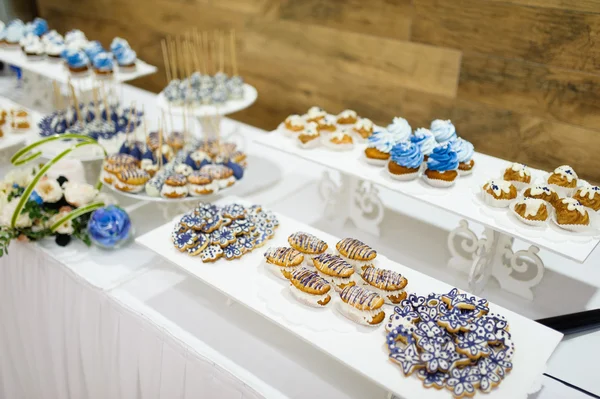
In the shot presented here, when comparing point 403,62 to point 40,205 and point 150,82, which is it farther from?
point 150,82

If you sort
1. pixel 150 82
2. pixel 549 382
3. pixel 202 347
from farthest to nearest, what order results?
pixel 150 82 < pixel 202 347 < pixel 549 382

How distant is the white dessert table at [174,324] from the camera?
5.01ft

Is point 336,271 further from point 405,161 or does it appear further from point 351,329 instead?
point 405,161

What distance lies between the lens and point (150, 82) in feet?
12.6

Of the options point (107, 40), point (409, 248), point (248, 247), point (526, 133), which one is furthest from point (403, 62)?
point (107, 40)

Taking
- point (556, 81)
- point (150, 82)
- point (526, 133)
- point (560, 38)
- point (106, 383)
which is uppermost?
point (560, 38)

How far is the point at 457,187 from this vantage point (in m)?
1.79

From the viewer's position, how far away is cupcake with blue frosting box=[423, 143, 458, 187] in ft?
Answer: 5.73

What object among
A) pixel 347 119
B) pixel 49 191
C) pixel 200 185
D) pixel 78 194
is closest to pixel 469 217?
pixel 347 119

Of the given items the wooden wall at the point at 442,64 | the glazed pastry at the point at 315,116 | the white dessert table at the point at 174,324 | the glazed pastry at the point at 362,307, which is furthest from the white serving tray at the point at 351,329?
the wooden wall at the point at 442,64

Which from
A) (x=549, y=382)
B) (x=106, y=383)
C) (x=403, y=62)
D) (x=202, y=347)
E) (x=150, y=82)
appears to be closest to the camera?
(x=549, y=382)

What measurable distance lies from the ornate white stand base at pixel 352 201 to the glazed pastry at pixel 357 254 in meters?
0.50

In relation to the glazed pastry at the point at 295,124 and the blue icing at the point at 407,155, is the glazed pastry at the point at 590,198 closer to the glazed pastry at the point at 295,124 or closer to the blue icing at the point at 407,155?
the blue icing at the point at 407,155

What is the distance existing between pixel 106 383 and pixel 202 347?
1.57 feet
